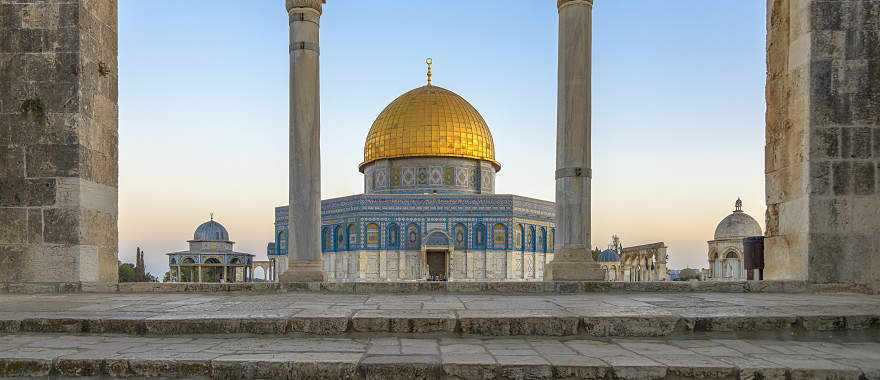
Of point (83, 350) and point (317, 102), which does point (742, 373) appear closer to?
point (83, 350)

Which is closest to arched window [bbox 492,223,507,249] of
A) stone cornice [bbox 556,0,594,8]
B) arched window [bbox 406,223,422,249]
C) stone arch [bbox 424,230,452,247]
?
stone arch [bbox 424,230,452,247]

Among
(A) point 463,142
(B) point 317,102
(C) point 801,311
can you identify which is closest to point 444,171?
(A) point 463,142

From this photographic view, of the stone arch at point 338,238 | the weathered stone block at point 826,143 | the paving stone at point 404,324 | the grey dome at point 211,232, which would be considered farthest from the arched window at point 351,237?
the paving stone at point 404,324

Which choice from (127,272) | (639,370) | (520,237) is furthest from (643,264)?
(127,272)

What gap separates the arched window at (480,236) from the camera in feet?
95.9

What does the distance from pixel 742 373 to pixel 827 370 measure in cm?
46

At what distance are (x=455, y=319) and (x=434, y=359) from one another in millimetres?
834

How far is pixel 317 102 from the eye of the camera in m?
8.05

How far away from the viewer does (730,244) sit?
82.3 feet

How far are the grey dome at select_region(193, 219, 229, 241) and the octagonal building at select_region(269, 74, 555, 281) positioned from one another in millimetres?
4445

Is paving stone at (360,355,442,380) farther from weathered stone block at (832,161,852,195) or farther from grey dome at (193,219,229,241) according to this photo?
grey dome at (193,219,229,241)

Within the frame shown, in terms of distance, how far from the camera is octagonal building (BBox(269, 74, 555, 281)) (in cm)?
2872

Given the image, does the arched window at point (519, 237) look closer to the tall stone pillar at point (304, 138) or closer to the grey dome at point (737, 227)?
the grey dome at point (737, 227)

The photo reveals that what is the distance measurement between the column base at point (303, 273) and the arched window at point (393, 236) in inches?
823
